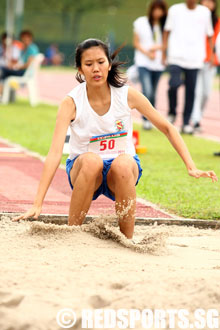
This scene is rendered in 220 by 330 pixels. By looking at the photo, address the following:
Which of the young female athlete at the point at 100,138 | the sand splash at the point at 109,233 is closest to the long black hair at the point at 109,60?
the young female athlete at the point at 100,138

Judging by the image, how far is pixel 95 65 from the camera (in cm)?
572

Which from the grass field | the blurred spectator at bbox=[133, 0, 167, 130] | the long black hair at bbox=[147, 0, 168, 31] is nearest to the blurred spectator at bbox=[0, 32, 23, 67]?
the grass field

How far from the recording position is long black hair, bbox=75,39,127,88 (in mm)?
5762

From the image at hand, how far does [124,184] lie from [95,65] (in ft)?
2.83

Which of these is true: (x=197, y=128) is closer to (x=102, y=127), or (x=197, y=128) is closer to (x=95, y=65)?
(x=102, y=127)

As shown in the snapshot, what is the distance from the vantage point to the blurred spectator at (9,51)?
2189cm

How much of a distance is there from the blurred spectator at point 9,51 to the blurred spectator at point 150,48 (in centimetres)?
737

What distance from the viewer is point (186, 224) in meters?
6.72

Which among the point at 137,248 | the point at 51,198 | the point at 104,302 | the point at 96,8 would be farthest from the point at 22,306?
the point at 96,8

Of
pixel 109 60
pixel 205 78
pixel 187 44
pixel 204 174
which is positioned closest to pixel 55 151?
pixel 109 60

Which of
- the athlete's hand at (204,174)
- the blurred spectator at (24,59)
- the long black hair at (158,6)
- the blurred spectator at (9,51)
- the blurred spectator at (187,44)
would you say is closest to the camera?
the athlete's hand at (204,174)

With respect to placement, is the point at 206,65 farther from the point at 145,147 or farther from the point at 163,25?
the point at 145,147

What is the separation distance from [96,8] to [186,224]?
63.8 meters

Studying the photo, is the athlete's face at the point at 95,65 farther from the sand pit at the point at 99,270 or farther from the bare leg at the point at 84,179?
the sand pit at the point at 99,270
